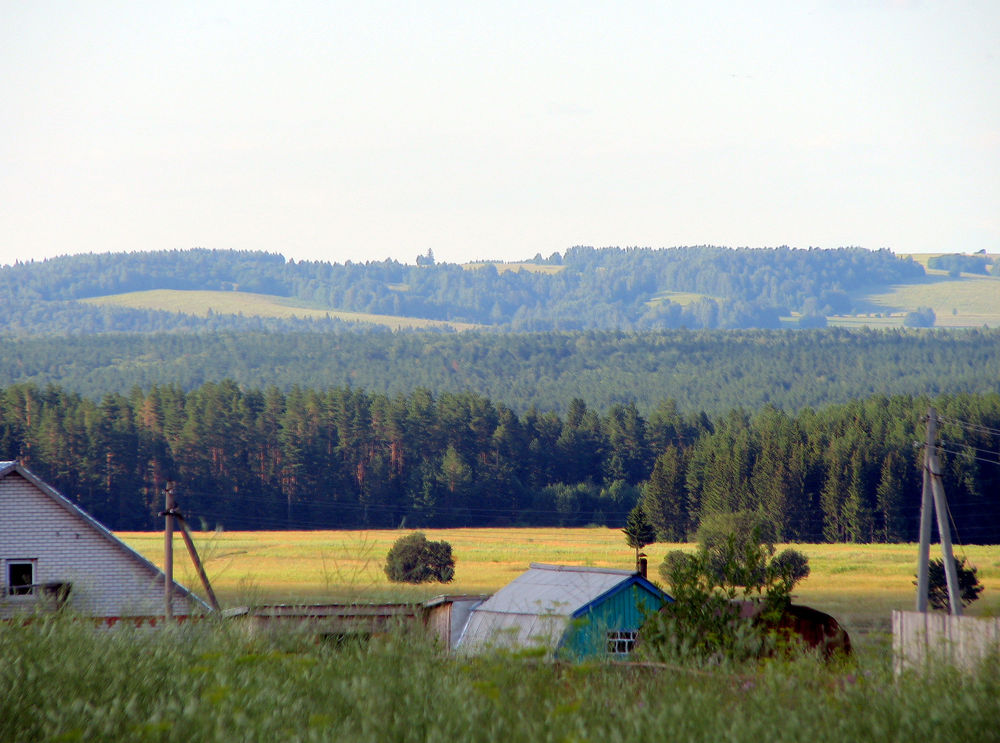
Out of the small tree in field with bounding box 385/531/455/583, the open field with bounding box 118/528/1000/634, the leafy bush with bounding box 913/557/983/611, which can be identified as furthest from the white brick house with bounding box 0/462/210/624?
the leafy bush with bounding box 913/557/983/611

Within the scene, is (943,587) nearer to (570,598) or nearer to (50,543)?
(570,598)

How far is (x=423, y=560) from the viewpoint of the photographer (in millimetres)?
52344

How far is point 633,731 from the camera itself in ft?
14.3

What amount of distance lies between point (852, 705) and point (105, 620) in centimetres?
402

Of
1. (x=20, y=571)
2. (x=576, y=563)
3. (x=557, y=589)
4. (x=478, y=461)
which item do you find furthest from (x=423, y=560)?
(x=478, y=461)

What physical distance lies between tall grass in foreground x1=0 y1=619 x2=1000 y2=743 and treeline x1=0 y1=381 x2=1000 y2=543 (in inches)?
3417

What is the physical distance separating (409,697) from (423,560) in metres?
48.5

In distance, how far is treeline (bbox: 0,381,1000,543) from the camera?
9862cm

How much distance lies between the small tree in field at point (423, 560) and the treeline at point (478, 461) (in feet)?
137

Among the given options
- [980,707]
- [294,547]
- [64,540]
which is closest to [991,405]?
[294,547]

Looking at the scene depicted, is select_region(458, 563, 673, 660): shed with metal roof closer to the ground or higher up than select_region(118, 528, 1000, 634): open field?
higher up

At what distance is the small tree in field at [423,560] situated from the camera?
50.3 meters

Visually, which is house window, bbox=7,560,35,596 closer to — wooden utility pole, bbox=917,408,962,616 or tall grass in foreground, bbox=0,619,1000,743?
wooden utility pole, bbox=917,408,962,616

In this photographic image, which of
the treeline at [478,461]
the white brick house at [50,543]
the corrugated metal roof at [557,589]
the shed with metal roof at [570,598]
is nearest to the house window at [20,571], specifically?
the white brick house at [50,543]
